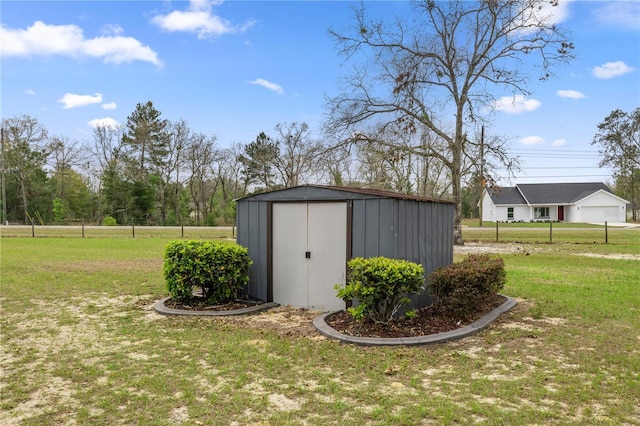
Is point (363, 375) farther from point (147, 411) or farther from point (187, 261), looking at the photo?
point (187, 261)

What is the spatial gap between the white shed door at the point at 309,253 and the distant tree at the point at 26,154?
36.8 meters

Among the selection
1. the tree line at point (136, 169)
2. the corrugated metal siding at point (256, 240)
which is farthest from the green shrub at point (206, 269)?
the tree line at point (136, 169)

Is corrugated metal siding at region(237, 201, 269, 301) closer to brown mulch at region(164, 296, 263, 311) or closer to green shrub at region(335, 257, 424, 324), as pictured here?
brown mulch at region(164, 296, 263, 311)

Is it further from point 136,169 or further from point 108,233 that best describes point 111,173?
point 108,233

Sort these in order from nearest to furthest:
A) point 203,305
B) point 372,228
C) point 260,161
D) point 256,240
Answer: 1. point 372,228
2. point 203,305
3. point 256,240
4. point 260,161

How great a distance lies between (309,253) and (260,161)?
109ft

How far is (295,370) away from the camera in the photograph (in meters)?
3.70

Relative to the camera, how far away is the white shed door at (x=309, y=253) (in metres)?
5.79

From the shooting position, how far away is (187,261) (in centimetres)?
598

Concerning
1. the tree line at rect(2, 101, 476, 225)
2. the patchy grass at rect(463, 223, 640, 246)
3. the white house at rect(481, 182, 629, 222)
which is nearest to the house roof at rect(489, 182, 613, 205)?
the white house at rect(481, 182, 629, 222)

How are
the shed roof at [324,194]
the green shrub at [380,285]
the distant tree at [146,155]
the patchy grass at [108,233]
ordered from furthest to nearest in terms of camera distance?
the distant tree at [146,155] → the patchy grass at [108,233] → the shed roof at [324,194] → the green shrub at [380,285]

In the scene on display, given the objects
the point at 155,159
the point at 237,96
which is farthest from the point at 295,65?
the point at 155,159

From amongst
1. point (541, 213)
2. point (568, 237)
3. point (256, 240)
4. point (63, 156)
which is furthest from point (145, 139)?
point (541, 213)

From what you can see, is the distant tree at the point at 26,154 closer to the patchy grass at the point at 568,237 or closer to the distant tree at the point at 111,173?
the distant tree at the point at 111,173
